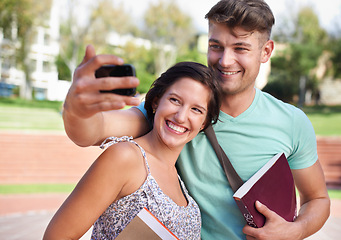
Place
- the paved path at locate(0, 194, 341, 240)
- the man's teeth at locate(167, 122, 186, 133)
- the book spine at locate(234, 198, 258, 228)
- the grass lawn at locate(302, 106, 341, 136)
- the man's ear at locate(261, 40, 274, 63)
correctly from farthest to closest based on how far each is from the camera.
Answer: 1. the grass lawn at locate(302, 106, 341, 136)
2. the paved path at locate(0, 194, 341, 240)
3. the man's ear at locate(261, 40, 274, 63)
4. the man's teeth at locate(167, 122, 186, 133)
5. the book spine at locate(234, 198, 258, 228)

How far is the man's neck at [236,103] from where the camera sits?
1.95m

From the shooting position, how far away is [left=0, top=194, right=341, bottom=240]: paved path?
5375 millimetres

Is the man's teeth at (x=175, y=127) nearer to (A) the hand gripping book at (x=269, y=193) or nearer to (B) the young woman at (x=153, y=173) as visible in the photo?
(B) the young woman at (x=153, y=173)

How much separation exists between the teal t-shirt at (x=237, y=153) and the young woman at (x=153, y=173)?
0.32ft

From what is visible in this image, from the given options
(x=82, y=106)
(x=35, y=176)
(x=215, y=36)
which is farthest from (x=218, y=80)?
(x=35, y=176)

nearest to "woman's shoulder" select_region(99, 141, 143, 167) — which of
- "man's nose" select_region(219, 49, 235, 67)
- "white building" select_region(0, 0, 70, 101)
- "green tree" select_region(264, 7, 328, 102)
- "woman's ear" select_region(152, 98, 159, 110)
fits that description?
"woman's ear" select_region(152, 98, 159, 110)

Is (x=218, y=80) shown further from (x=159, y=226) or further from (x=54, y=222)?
(x=54, y=222)

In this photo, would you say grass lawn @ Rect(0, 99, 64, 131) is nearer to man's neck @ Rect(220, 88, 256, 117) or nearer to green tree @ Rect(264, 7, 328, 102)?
man's neck @ Rect(220, 88, 256, 117)

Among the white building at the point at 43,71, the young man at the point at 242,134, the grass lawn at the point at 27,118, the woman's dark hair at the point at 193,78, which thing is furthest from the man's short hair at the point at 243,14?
the white building at the point at 43,71

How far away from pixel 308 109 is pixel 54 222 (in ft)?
85.5

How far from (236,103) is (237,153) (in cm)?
25

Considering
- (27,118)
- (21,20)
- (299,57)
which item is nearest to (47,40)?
(21,20)

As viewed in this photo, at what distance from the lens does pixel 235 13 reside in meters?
1.83

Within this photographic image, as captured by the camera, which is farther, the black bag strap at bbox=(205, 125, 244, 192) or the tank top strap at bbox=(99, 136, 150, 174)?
the black bag strap at bbox=(205, 125, 244, 192)
